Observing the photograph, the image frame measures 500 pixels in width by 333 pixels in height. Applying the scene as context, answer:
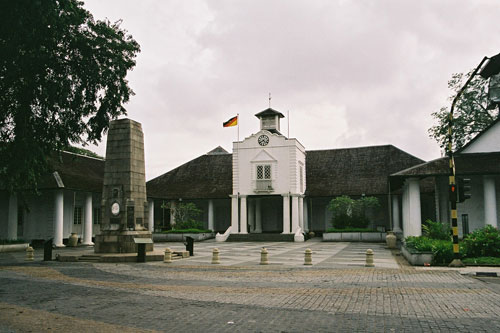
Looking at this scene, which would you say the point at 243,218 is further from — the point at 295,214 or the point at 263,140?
the point at 263,140

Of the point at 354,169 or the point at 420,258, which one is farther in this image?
the point at 354,169

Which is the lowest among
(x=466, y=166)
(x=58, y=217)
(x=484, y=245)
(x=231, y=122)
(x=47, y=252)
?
(x=47, y=252)

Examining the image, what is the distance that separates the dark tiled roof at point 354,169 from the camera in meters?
37.2

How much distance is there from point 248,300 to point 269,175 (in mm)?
27622

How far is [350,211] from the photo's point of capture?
35.0 meters

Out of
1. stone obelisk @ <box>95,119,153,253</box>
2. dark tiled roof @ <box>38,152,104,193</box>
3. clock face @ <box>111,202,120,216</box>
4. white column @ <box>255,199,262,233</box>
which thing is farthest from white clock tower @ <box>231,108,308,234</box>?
clock face @ <box>111,202,120,216</box>

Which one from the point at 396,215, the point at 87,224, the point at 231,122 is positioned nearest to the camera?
the point at 87,224

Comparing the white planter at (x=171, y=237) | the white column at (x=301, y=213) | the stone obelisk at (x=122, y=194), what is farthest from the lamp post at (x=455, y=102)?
the white planter at (x=171, y=237)

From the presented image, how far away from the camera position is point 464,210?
2781cm

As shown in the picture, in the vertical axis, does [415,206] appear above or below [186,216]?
above

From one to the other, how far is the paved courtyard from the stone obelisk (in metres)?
4.07

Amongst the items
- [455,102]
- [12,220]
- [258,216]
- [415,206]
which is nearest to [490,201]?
[415,206]

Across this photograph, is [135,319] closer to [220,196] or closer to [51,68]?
[51,68]

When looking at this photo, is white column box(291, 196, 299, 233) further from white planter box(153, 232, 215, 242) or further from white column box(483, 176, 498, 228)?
white column box(483, 176, 498, 228)
